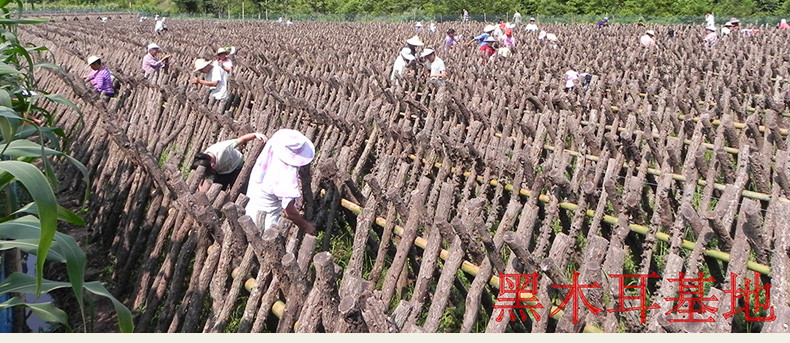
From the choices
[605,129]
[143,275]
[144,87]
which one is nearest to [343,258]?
[143,275]

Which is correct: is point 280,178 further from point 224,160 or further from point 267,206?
point 224,160

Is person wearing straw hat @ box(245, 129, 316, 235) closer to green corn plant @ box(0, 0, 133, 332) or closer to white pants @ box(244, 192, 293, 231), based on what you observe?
white pants @ box(244, 192, 293, 231)

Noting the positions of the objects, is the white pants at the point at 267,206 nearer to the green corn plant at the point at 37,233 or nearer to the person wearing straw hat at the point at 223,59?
the green corn plant at the point at 37,233

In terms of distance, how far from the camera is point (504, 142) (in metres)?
4.49

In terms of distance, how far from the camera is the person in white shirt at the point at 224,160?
4078 millimetres

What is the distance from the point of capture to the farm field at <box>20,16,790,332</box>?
221 cm

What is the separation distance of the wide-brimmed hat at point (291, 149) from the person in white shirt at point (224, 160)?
54 centimetres

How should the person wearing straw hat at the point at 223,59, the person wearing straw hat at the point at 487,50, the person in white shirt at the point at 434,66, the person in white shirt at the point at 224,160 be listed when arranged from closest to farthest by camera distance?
the person in white shirt at the point at 224,160, the person in white shirt at the point at 434,66, the person wearing straw hat at the point at 223,59, the person wearing straw hat at the point at 487,50

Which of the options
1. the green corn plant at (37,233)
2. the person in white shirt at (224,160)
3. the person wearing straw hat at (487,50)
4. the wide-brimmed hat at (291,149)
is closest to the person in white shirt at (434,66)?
the person wearing straw hat at (487,50)

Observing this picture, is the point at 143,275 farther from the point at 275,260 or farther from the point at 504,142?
the point at 504,142

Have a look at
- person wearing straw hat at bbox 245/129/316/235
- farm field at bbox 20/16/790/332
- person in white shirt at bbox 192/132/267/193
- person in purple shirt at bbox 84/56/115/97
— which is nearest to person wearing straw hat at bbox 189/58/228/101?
farm field at bbox 20/16/790/332

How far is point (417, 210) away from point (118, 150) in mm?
3022

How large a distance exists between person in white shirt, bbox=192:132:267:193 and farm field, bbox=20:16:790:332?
217mm

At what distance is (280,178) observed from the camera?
370cm
